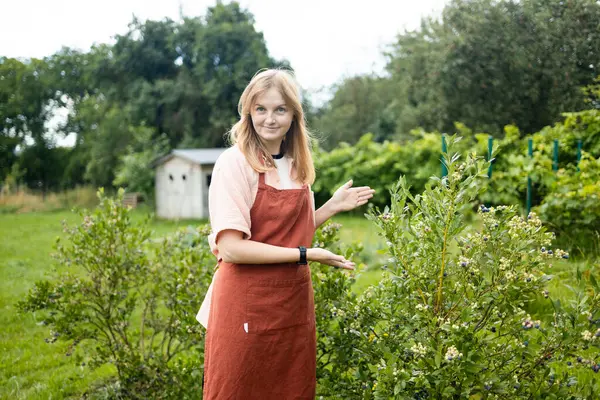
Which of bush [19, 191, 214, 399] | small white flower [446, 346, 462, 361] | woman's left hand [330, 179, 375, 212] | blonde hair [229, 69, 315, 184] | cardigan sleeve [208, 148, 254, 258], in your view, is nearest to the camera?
small white flower [446, 346, 462, 361]

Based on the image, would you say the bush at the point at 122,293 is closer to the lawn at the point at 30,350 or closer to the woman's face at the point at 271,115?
the lawn at the point at 30,350

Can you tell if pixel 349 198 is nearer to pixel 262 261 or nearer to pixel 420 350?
pixel 262 261

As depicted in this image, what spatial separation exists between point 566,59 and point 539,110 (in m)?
0.74

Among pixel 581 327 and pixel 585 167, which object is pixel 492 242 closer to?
pixel 581 327

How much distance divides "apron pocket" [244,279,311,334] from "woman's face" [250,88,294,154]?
0.60 metres

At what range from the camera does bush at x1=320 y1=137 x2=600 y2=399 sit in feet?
6.15

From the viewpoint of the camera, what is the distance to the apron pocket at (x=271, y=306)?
6.82ft

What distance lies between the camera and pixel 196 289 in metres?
3.48

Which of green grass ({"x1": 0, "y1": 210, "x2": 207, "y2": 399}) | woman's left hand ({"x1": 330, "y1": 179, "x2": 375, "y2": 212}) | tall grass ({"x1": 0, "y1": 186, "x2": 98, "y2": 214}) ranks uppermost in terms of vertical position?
woman's left hand ({"x1": 330, "y1": 179, "x2": 375, "y2": 212})

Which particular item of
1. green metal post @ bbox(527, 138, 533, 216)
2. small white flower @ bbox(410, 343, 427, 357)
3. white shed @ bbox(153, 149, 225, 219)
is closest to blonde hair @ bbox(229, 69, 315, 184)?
small white flower @ bbox(410, 343, 427, 357)

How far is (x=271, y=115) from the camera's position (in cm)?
217

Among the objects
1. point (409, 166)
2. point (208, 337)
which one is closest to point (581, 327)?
point (208, 337)

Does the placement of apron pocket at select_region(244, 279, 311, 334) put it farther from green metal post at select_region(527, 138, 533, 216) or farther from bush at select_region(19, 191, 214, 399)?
green metal post at select_region(527, 138, 533, 216)

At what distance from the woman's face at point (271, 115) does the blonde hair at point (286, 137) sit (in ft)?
0.07
